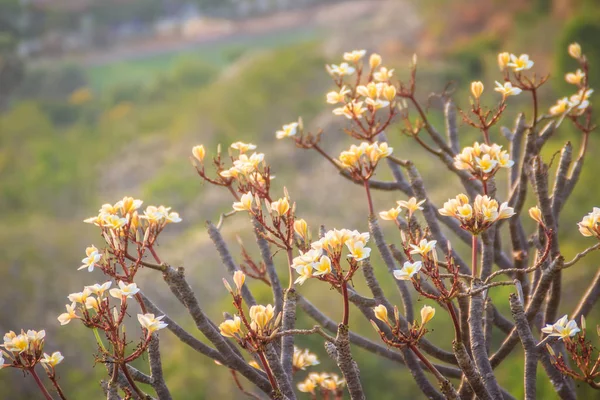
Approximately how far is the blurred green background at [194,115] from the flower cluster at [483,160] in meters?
1.71

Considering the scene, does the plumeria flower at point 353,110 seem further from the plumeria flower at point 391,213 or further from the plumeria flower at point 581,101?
the plumeria flower at point 581,101

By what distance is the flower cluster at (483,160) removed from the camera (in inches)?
40.3

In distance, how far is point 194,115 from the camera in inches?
176

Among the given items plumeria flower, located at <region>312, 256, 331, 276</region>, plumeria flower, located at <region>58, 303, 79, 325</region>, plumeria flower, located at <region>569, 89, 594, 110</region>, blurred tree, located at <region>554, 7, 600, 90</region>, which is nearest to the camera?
plumeria flower, located at <region>312, 256, 331, 276</region>

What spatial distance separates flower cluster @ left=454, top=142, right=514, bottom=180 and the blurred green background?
1714 mm

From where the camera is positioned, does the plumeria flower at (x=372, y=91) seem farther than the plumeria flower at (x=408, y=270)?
Yes

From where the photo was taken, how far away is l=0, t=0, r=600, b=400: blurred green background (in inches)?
119

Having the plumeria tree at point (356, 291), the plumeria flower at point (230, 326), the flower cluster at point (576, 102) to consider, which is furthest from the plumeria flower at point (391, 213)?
the flower cluster at point (576, 102)

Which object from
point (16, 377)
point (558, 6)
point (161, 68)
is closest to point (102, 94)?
point (161, 68)

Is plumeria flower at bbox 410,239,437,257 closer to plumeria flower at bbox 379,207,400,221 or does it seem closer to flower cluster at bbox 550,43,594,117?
plumeria flower at bbox 379,207,400,221

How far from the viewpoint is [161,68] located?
4816 millimetres

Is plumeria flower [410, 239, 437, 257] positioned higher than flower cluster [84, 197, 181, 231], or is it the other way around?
flower cluster [84, 197, 181, 231]

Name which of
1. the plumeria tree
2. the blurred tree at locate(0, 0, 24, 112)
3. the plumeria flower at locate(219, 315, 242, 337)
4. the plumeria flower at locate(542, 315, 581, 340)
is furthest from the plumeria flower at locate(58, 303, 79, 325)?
the blurred tree at locate(0, 0, 24, 112)

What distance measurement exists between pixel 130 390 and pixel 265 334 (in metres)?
0.28
